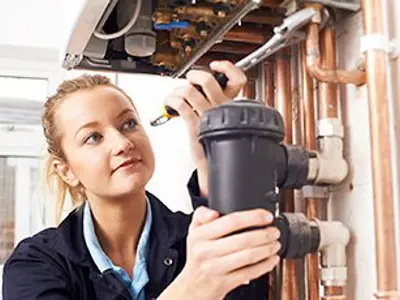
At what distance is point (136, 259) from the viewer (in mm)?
1085

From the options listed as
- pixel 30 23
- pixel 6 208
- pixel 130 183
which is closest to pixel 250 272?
pixel 130 183

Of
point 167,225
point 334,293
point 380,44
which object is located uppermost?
Result: point 380,44

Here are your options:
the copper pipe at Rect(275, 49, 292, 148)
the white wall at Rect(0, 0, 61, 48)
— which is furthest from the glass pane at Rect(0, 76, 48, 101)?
the copper pipe at Rect(275, 49, 292, 148)

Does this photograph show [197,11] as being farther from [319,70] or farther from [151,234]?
[151,234]

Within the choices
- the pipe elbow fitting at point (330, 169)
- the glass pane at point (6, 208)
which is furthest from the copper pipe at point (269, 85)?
the glass pane at point (6, 208)

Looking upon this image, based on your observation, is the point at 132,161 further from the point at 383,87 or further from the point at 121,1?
the point at 383,87

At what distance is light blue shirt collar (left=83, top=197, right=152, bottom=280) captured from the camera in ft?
3.43

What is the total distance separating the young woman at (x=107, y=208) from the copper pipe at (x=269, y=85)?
144 millimetres

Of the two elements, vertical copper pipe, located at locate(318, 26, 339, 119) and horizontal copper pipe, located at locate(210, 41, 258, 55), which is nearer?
vertical copper pipe, located at locate(318, 26, 339, 119)

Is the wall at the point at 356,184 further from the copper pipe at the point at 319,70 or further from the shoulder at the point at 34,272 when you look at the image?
the shoulder at the point at 34,272

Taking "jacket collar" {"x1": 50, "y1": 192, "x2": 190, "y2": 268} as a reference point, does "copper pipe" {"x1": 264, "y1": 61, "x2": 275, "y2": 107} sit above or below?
above

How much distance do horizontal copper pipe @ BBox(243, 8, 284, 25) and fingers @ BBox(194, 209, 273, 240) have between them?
1.39 ft

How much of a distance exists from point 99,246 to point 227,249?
0.57 metres

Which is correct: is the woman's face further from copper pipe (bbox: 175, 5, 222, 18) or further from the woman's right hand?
the woman's right hand
